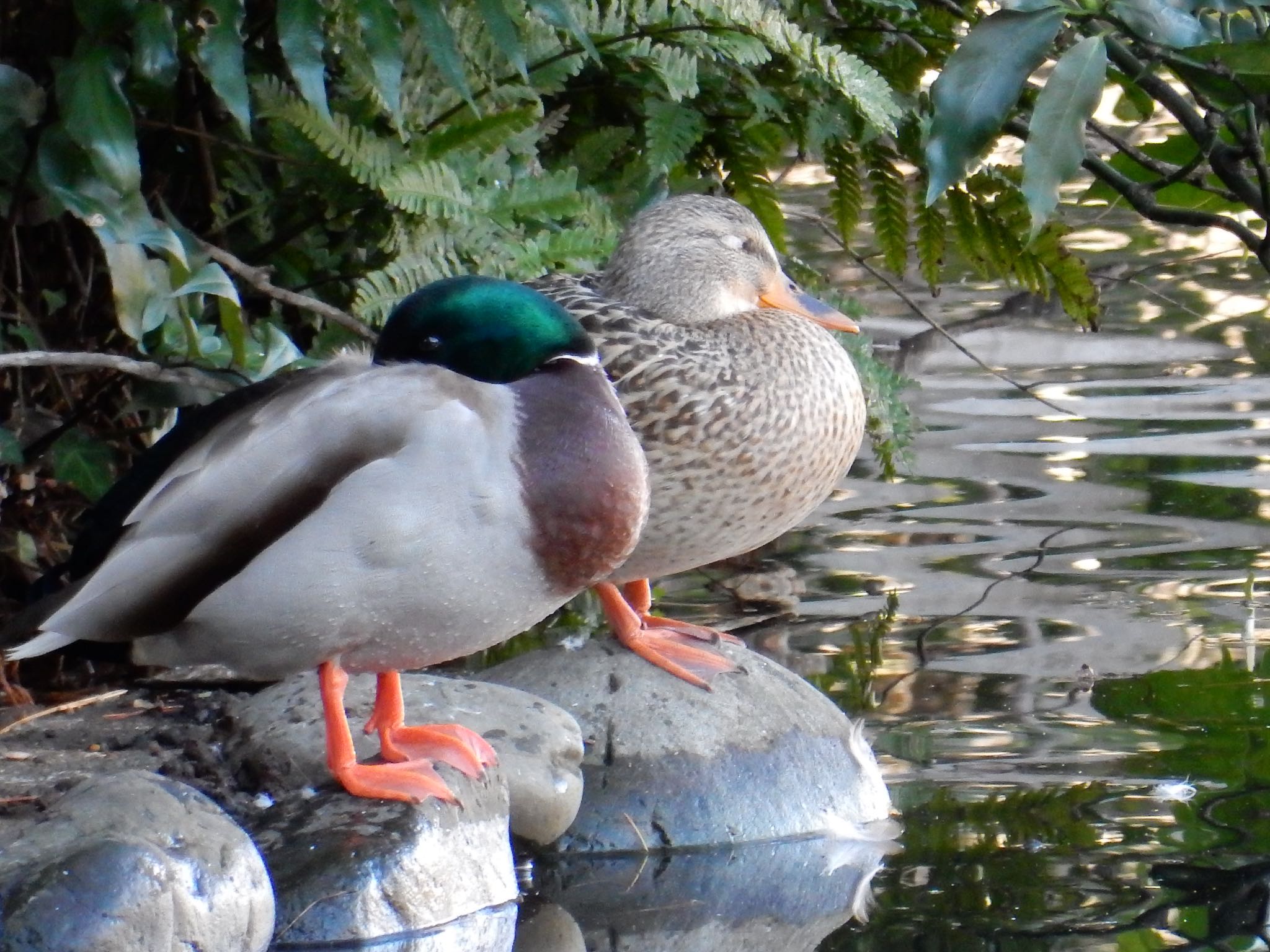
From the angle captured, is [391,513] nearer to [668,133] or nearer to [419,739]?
[419,739]

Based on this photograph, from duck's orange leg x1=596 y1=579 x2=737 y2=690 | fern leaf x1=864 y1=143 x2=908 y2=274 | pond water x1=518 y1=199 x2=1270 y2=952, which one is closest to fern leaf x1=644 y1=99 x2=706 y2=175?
fern leaf x1=864 y1=143 x2=908 y2=274

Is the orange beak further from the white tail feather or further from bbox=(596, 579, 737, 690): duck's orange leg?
the white tail feather

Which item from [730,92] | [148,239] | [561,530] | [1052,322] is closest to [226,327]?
[148,239]

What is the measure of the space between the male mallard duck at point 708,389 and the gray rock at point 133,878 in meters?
1.13

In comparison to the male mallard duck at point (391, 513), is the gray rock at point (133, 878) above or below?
Answer: below

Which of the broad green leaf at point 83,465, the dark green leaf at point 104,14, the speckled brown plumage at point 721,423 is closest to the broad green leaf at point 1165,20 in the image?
the speckled brown plumage at point 721,423

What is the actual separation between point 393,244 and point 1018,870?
1.91 metres

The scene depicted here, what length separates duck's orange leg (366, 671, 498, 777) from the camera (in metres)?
3.33

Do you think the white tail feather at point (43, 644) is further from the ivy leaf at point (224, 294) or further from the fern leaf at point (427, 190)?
the fern leaf at point (427, 190)

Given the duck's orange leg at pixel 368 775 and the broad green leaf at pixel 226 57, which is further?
the broad green leaf at pixel 226 57

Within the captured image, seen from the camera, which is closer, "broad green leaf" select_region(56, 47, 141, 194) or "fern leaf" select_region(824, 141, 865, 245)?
"broad green leaf" select_region(56, 47, 141, 194)

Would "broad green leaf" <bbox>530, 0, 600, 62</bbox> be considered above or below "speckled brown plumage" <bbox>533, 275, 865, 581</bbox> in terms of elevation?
above

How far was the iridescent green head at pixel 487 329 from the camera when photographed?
3.14 metres

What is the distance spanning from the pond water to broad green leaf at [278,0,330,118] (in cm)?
148
